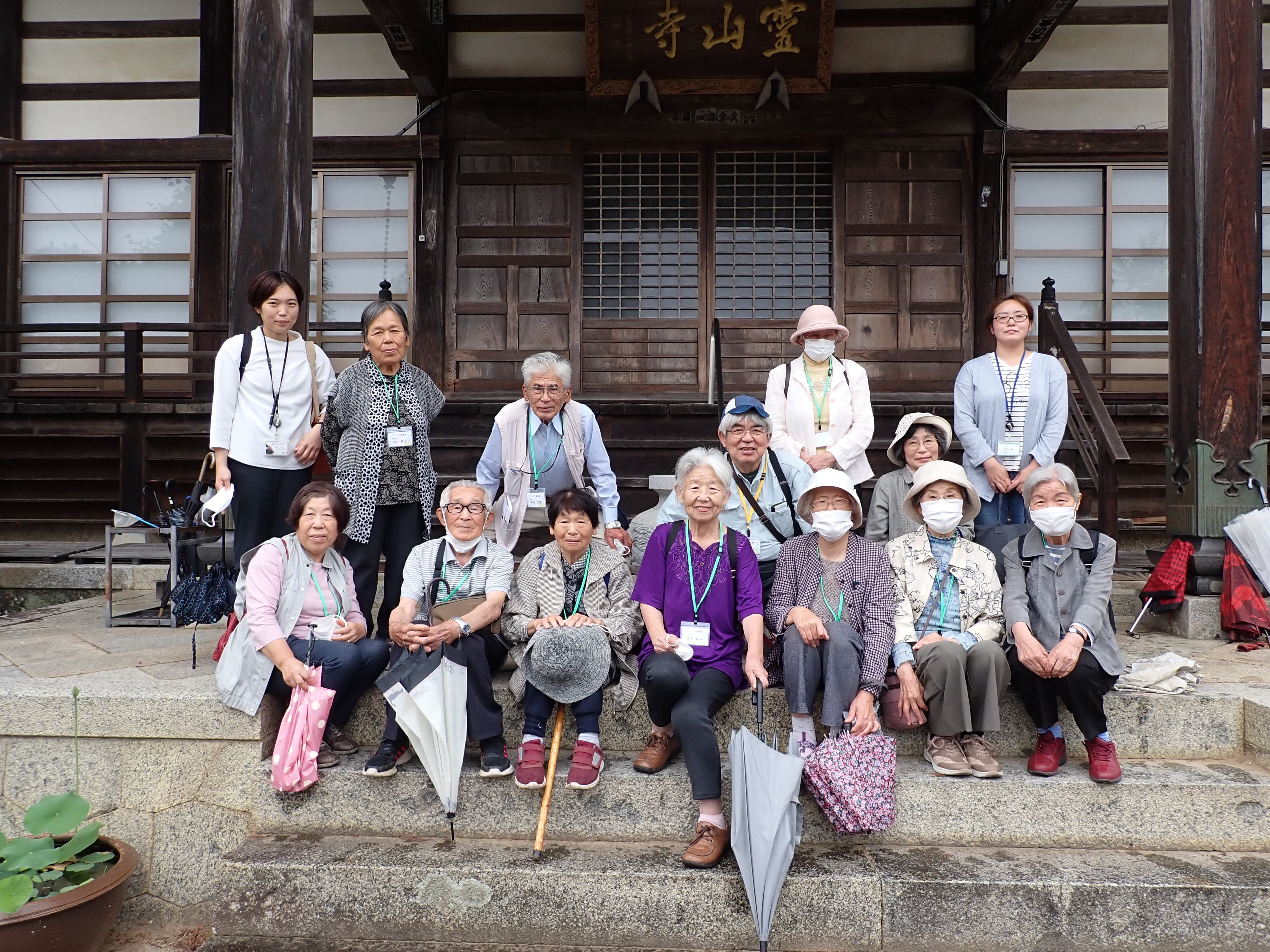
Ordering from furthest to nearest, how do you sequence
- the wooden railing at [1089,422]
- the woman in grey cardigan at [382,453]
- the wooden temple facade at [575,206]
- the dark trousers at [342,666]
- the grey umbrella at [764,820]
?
1. the wooden temple facade at [575,206]
2. the wooden railing at [1089,422]
3. the woman in grey cardigan at [382,453]
4. the dark trousers at [342,666]
5. the grey umbrella at [764,820]

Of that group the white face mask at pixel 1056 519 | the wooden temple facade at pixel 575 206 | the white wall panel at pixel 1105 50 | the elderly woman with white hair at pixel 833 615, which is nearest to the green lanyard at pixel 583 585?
the elderly woman with white hair at pixel 833 615

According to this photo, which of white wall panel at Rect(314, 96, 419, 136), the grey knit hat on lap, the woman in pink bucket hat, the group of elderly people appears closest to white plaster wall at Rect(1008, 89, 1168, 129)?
the woman in pink bucket hat

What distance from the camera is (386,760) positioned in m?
A: 3.17

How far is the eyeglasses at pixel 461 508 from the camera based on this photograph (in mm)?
3453

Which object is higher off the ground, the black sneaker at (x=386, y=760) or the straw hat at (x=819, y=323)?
the straw hat at (x=819, y=323)

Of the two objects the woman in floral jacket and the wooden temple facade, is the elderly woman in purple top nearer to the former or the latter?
the woman in floral jacket

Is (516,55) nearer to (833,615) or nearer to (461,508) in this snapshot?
(461,508)

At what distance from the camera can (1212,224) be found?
4.59 meters

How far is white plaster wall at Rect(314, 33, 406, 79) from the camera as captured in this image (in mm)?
7836

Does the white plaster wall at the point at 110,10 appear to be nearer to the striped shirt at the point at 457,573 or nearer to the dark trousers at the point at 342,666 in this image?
the striped shirt at the point at 457,573

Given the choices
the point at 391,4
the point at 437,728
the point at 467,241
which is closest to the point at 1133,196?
the point at 467,241

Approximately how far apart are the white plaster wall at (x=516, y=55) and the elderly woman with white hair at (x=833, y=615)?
576 cm

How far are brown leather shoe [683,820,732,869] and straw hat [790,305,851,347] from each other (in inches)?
92.2

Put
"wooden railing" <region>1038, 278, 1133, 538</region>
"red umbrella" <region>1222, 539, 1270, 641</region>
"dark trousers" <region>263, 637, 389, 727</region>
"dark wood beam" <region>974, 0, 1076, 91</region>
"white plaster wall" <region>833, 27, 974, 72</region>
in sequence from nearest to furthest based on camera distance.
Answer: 1. "dark trousers" <region>263, 637, 389, 727</region>
2. "red umbrella" <region>1222, 539, 1270, 641</region>
3. "wooden railing" <region>1038, 278, 1133, 538</region>
4. "dark wood beam" <region>974, 0, 1076, 91</region>
5. "white plaster wall" <region>833, 27, 974, 72</region>
